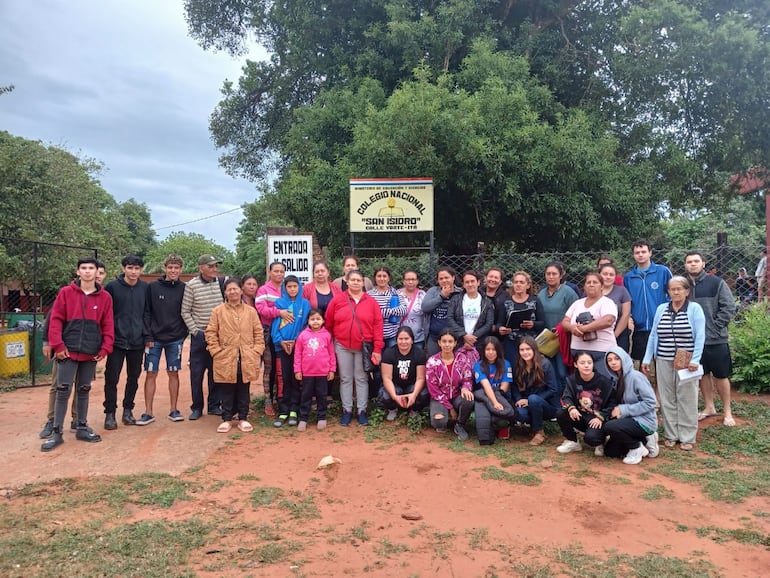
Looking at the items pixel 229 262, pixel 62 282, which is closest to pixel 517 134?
pixel 62 282

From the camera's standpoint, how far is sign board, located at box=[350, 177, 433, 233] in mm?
7672

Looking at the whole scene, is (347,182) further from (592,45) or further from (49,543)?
(49,543)

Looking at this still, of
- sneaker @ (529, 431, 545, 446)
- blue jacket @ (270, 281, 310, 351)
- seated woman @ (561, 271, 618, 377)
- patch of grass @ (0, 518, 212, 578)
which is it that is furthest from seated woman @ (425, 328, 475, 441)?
patch of grass @ (0, 518, 212, 578)

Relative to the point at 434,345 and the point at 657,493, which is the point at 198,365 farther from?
the point at 657,493

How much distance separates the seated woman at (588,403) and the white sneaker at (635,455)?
22 cm

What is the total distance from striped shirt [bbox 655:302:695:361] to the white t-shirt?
1711mm

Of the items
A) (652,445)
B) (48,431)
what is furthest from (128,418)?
(652,445)

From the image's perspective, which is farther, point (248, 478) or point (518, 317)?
point (518, 317)

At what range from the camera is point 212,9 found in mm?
12875

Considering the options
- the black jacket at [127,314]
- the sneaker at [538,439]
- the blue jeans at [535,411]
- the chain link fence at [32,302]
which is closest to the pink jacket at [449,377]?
the blue jeans at [535,411]

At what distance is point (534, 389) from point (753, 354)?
10.8 ft

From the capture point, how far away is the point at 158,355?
5.95 m

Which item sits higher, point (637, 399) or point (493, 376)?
point (493, 376)

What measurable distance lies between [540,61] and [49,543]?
10.5 m
